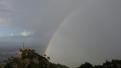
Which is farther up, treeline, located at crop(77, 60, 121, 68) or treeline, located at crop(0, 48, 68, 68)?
treeline, located at crop(77, 60, 121, 68)

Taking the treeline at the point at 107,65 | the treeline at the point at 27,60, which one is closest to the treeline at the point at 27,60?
the treeline at the point at 27,60

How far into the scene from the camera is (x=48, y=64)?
106m

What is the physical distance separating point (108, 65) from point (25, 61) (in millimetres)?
81365

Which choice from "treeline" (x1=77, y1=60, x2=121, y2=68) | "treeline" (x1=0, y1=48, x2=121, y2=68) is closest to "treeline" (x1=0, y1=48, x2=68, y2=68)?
"treeline" (x1=0, y1=48, x2=121, y2=68)

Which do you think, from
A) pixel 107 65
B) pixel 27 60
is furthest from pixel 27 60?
pixel 107 65

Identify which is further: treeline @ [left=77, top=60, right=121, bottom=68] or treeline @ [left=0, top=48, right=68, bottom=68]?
treeline @ [left=77, top=60, right=121, bottom=68]

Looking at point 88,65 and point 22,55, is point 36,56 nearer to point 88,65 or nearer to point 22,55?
point 22,55

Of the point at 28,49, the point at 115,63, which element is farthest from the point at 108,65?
the point at 28,49

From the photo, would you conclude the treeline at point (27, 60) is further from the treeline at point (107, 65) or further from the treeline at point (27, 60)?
the treeline at point (107, 65)

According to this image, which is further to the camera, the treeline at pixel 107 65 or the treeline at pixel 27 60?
the treeline at pixel 107 65

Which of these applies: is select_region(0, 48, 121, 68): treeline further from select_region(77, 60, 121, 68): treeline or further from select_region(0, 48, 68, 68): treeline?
select_region(77, 60, 121, 68): treeline

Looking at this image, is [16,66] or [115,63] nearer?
[16,66]

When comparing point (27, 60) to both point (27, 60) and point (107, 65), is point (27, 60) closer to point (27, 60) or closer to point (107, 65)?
point (27, 60)

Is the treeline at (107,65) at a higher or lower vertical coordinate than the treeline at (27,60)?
higher
